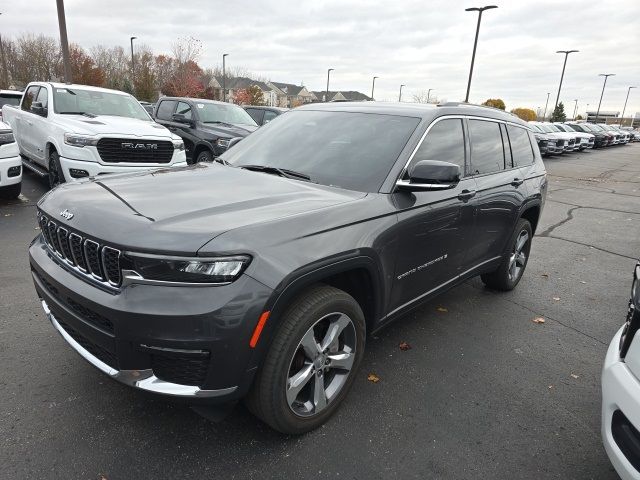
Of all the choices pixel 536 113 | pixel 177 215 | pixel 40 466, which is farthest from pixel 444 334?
pixel 536 113

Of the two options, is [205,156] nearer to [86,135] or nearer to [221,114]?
[221,114]

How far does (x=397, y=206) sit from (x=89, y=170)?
221 inches

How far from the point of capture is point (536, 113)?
111 metres

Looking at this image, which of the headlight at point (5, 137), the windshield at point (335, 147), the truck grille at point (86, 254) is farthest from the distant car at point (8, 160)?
the truck grille at point (86, 254)

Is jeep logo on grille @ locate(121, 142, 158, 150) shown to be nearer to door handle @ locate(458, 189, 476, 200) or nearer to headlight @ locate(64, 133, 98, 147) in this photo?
headlight @ locate(64, 133, 98, 147)

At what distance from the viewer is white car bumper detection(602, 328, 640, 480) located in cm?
170

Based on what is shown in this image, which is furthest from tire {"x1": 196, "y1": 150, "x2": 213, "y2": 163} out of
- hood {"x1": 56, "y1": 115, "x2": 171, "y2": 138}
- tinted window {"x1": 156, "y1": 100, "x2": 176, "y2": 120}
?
hood {"x1": 56, "y1": 115, "x2": 171, "y2": 138}

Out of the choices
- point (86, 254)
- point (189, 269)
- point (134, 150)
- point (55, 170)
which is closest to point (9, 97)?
point (55, 170)

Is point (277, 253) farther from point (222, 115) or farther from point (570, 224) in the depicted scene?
point (222, 115)

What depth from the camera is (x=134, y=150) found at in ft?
23.5

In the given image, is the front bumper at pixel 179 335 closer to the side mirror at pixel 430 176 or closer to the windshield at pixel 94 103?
the side mirror at pixel 430 176

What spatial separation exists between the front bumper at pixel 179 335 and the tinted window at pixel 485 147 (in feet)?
8.23

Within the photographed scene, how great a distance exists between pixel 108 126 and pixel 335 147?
5325mm

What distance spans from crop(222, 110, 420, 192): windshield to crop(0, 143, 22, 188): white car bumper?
4.63 m
